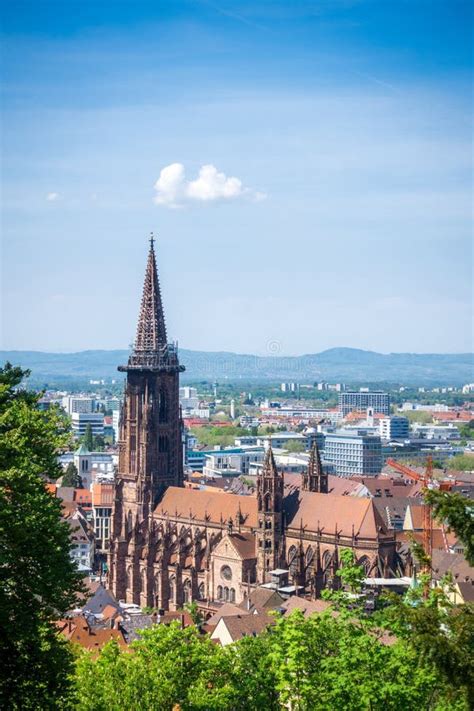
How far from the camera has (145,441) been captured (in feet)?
372

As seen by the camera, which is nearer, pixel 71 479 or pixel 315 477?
pixel 315 477

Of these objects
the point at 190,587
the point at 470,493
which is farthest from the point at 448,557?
the point at 470,493

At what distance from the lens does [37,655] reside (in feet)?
106

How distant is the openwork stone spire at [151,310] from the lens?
381 ft

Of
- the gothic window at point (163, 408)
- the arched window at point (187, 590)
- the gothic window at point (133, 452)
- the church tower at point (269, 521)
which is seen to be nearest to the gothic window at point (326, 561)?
the church tower at point (269, 521)

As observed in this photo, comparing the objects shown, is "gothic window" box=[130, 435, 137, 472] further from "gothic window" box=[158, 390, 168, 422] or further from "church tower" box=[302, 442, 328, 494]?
"church tower" box=[302, 442, 328, 494]

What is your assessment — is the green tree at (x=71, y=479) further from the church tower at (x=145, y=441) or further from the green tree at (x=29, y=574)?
the green tree at (x=29, y=574)

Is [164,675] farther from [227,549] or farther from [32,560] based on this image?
[227,549]

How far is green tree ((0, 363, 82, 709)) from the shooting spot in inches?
1235

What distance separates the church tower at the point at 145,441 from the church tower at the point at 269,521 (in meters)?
18.4

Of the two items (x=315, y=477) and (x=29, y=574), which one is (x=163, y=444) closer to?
(x=315, y=477)

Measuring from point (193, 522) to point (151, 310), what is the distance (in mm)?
22962

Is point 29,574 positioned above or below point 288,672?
above

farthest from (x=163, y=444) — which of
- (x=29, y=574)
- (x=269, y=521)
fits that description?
(x=29, y=574)
